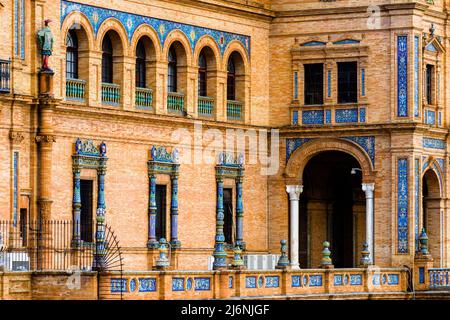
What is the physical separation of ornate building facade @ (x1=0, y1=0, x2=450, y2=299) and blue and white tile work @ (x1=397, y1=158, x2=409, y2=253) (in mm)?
41

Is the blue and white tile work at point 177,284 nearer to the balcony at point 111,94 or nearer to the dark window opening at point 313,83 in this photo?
the balcony at point 111,94

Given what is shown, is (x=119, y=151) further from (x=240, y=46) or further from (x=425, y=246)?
(x=425, y=246)

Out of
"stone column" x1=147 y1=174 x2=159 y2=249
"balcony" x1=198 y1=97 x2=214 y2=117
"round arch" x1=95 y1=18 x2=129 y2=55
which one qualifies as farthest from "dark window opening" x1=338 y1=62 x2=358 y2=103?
"round arch" x1=95 y1=18 x2=129 y2=55

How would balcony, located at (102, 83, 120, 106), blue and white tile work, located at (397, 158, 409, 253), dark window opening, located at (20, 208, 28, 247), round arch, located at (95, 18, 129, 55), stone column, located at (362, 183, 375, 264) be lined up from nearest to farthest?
dark window opening, located at (20, 208, 28, 247)
round arch, located at (95, 18, 129, 55)
balcony, located at (102, 83, 120, 106)
blue and white tile work, located at (397, 158, 409, 253)
stone column, located at (362, 183, 375, 264)

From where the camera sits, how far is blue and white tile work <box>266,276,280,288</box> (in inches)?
1531

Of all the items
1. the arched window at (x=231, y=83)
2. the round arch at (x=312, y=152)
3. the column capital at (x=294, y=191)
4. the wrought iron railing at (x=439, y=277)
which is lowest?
the wrought iron railing at (x=439, y=277)

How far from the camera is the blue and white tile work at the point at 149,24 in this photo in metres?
39.7

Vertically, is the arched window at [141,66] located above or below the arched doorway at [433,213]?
above

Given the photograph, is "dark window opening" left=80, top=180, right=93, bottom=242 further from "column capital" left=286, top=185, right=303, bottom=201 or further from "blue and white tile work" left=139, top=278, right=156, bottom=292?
"column capital" left=286, top=185, right=303, bottom=201

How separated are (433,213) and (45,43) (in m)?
15.3

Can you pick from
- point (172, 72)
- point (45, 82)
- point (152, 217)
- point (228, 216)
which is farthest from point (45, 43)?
point (228, 216)

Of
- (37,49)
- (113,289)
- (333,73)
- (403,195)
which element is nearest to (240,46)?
(333,73)

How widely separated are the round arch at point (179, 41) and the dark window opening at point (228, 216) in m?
4.20

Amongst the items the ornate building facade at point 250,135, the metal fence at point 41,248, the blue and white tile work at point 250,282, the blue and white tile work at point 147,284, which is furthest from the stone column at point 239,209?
the blue and white tile work at point 147,284
